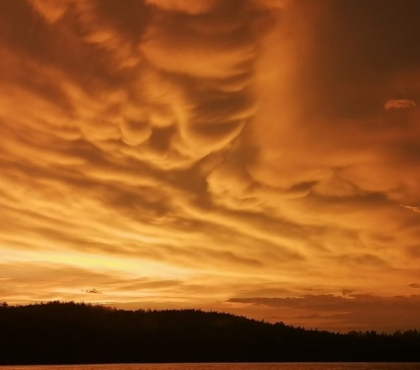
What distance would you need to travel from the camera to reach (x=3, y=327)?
200 m

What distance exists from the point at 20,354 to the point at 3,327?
10844mm

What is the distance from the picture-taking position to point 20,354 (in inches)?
7776
